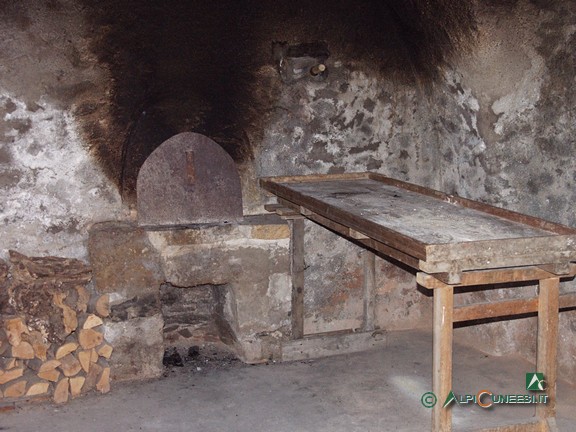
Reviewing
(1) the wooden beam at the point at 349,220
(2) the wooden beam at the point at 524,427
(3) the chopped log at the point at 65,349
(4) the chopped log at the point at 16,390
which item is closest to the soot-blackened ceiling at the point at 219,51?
(1) the wooden beam at the point at 349,220

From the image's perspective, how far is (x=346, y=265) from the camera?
619 cm

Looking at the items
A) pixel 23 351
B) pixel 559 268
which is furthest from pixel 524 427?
pixel 23 351

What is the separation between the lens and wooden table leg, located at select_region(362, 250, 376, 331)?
6.15 m

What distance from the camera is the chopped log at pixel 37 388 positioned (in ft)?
16.8

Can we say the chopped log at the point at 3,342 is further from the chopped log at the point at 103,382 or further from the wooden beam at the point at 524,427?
the wooden beam at the point at 524,427

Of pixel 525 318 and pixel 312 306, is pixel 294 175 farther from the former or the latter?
pixel 525 318

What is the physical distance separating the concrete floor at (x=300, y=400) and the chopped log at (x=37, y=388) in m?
0.11

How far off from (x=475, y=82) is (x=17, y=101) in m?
3.27

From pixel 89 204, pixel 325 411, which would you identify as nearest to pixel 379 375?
pixel 325 411

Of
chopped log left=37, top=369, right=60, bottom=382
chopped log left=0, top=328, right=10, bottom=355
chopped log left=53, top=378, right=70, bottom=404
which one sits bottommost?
chopped log left=53, top=378, right=70, bottom=404

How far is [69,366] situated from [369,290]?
249cm

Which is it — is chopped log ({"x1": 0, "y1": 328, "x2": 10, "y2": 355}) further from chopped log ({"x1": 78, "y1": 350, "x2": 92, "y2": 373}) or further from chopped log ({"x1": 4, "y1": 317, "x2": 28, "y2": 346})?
chopped log ({"x1": 78, "y1": 350, "x2": 92, "y2": 373})

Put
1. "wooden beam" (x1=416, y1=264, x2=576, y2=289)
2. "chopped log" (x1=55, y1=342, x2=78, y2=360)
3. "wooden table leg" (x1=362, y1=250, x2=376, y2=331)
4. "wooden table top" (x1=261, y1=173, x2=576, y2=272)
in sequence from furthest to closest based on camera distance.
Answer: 1. "wooden table leg" (x1=362, y1=250, x2=376, y2=331)
2. "chopped log" (x1=55, y1=342, x2=78, y2=360)
3. "wooden beam" (x1=416, y1=264, x2=576, y2=289)
4. "wooden table top" (x1=261, y1=173, x2=576, y2=272)

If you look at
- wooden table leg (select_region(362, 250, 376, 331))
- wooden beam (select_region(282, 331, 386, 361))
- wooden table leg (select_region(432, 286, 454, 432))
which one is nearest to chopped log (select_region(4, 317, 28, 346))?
wooden beam (select_region(282, 331, 386, 361))
